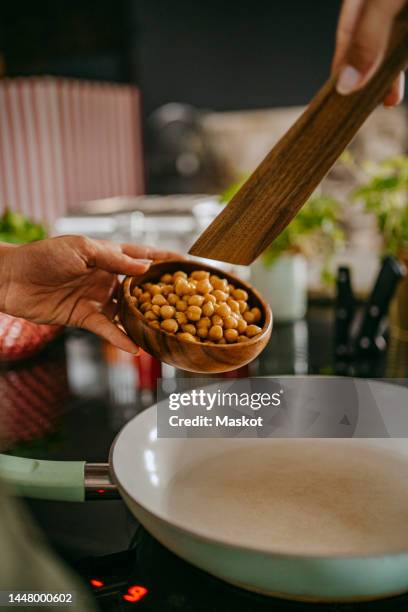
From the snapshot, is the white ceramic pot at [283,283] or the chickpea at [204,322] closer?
the chickpea at [204,322]

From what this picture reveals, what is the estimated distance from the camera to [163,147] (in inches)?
142

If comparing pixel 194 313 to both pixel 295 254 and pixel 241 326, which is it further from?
pixel 295 254

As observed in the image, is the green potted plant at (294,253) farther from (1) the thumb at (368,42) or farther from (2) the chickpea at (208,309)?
(1) the thumb at (368,42)

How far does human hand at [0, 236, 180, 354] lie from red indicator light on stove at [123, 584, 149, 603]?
0.34 meters

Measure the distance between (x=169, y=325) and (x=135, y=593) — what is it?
30 centimetres

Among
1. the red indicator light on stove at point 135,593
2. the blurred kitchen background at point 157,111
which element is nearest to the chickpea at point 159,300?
the red indicator light on stove at point 135,593

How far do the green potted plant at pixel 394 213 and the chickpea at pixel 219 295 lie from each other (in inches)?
22.9

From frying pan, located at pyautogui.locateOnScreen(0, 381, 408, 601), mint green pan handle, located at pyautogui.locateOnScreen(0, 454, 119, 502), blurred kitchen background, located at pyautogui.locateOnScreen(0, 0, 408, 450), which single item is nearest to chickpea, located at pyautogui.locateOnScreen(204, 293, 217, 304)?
frying pan, located at pyautogui.locateOnScreen(0, 381, 408, 601)

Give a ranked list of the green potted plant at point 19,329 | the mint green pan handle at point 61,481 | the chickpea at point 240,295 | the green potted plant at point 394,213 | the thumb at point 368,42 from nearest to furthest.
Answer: the thumb at point 368,42 < the mint green pan handle at point 61,481 < the chickpea at point 240,295 < the green potted plant at point 19,329 < the green potted plant at point 394,213

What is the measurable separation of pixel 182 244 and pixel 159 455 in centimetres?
196

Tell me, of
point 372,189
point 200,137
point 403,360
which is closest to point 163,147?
point 200,137

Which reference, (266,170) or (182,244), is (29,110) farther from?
(266,170)

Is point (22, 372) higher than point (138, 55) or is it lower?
lower

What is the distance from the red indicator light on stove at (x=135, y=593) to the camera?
1.78 feet
